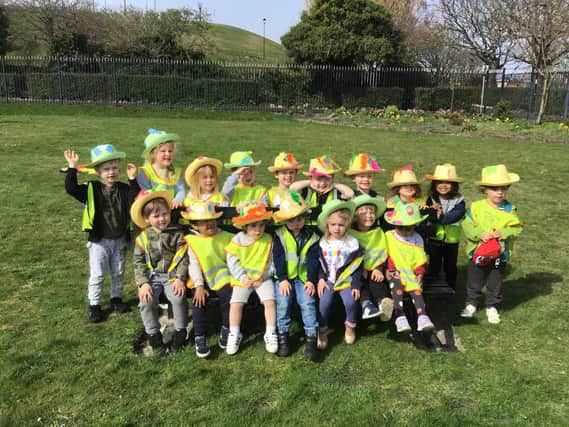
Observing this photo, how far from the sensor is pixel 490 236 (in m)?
4.55

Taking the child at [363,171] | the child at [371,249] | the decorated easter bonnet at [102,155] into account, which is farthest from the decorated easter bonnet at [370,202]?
the decorated easter bonnet at [102,155]

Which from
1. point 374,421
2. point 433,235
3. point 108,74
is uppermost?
point 108,74

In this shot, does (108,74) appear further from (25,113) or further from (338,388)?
(338,388)

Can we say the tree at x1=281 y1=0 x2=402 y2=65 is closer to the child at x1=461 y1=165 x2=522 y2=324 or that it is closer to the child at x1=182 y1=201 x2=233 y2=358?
the child at x1=461 y1=165 x2=522 y2=324

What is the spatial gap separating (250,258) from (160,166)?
1.66m

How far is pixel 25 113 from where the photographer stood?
2103cm

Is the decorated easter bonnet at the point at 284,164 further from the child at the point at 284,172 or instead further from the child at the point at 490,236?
the child at the point at 490,236

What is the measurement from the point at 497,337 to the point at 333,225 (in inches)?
76.8

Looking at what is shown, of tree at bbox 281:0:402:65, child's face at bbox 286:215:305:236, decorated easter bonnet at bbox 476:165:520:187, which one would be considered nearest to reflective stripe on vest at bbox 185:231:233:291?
child's face at bbox 286:215:305:236

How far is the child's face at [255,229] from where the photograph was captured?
4.09m

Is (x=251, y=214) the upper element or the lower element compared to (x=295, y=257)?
upper

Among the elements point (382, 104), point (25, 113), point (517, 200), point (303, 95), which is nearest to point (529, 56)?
point (382, 104)

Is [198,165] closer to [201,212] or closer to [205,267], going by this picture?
[201,212]

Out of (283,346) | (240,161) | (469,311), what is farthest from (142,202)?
(469,311)
